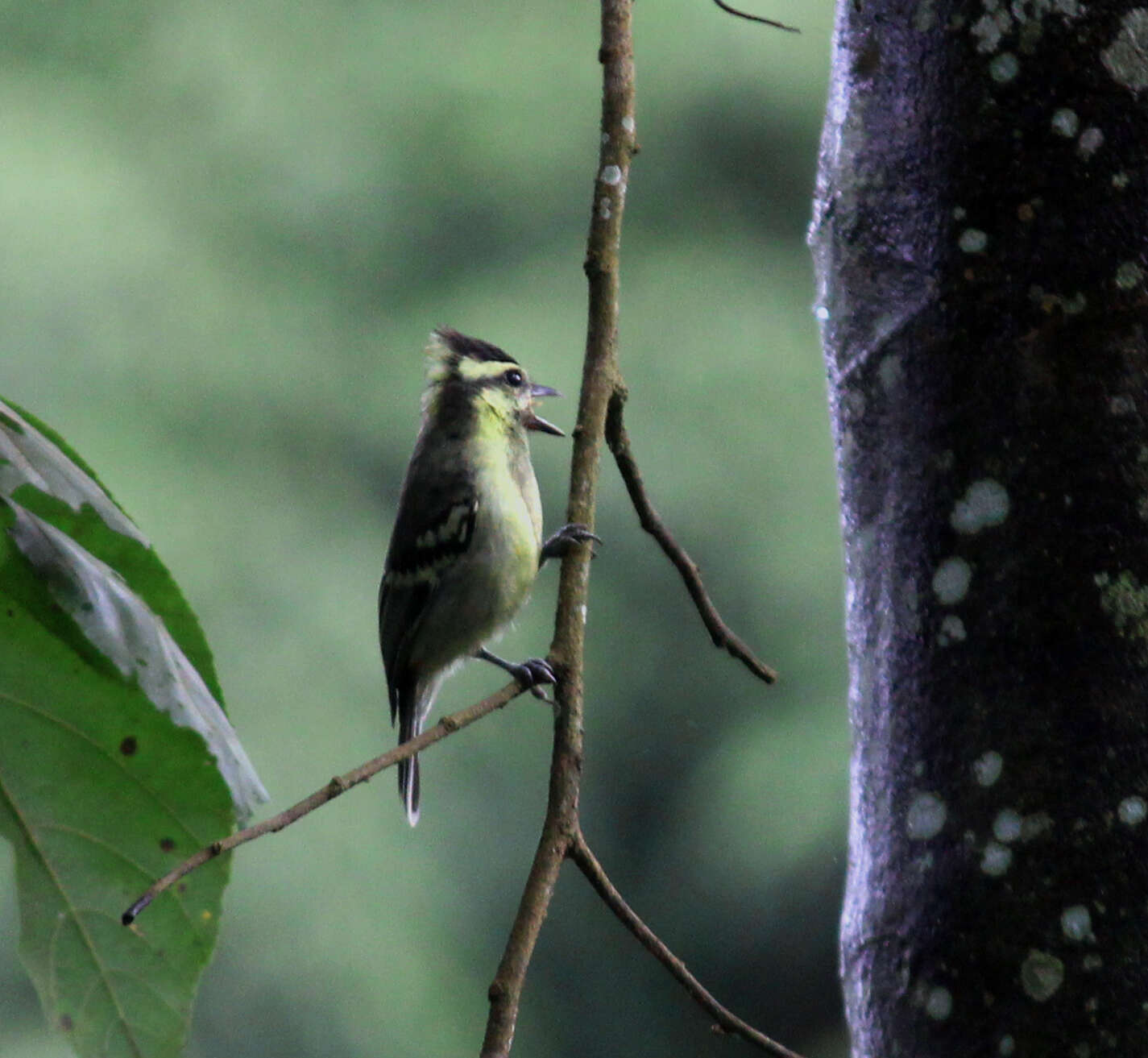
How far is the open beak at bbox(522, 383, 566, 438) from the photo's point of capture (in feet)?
9.01

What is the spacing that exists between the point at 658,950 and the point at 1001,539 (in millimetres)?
427

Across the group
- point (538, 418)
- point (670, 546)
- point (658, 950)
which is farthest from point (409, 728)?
→ point (658, 950)

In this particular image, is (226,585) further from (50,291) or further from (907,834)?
(907,834)

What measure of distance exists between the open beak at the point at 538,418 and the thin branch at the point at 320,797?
151cm

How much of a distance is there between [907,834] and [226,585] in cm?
390

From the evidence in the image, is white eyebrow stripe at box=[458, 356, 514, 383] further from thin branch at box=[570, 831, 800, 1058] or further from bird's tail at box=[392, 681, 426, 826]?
thin branch at box=[570, 831, 800, 1058]

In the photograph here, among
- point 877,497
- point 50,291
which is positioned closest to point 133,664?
point 877,497

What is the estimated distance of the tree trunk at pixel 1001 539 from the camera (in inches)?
43.4

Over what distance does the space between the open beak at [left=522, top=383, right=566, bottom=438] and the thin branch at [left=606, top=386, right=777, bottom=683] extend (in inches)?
38.6

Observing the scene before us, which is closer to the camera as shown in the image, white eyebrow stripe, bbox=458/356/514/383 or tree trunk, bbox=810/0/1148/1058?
tree trunk, bbox=810/0/1148/1058

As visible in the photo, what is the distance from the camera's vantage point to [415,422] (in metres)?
5.45

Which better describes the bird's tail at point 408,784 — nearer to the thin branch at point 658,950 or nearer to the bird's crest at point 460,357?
the bird's crest at point 460,357

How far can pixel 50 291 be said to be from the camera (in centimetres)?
532

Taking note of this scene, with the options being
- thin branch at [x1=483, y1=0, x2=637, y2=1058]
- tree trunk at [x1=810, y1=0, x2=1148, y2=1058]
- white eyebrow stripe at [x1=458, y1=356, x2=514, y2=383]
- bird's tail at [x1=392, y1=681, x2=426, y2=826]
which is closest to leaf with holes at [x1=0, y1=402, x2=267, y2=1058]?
thin branch at [x1=483, y1=0, x2=637, y2=1058]
